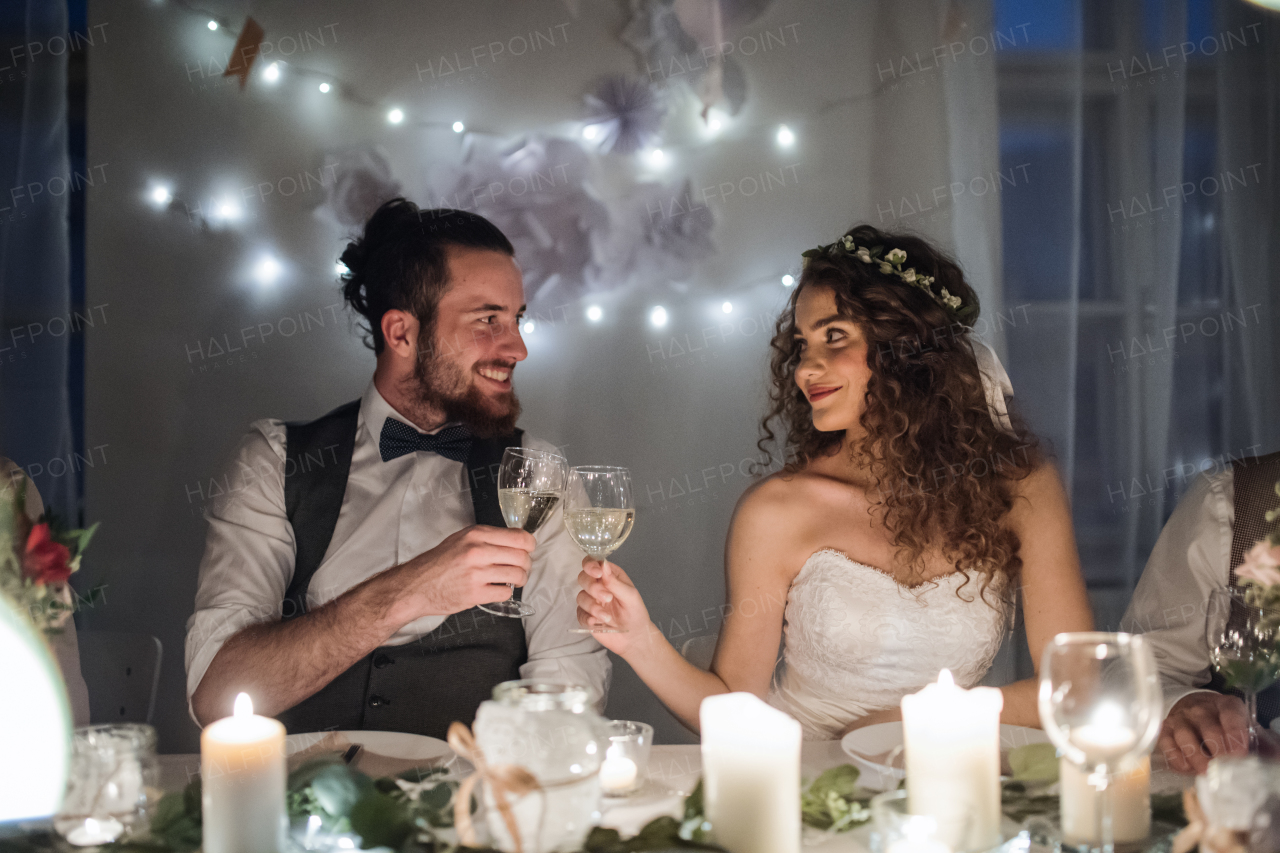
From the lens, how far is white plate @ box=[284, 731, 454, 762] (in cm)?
139

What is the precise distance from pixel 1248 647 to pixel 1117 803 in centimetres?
36

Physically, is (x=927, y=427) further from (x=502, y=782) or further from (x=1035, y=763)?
(x=502, y=782)

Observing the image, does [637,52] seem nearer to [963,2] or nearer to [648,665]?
[963,2]

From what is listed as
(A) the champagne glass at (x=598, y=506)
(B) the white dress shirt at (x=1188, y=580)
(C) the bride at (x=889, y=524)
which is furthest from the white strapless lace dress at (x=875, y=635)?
(A) the champagne glass at (x=598, y=506)

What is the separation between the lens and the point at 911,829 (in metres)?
1.00

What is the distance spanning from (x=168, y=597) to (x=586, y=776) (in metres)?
2.70

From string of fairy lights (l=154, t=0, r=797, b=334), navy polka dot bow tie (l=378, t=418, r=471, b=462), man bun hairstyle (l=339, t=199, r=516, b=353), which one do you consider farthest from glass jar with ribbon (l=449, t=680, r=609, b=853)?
string of fairy lights (l=154, t=0, r=797, b=334)

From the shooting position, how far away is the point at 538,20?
3293 millimetres

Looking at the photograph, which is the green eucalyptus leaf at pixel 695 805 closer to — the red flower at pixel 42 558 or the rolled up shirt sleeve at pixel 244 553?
the red flower at pixel 42 558

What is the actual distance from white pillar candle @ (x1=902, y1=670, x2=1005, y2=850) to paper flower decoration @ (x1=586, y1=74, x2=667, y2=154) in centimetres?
255

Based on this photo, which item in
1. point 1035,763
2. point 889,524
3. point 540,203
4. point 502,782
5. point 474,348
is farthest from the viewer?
point 540,203

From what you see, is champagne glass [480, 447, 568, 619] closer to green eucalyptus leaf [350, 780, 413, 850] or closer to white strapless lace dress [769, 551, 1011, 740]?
green eucalyptus leaf [350, 780, 413, 850]

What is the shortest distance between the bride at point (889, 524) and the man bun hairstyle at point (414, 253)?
2.68 ft

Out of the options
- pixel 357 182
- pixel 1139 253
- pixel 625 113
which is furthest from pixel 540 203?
pixel 1139 253
